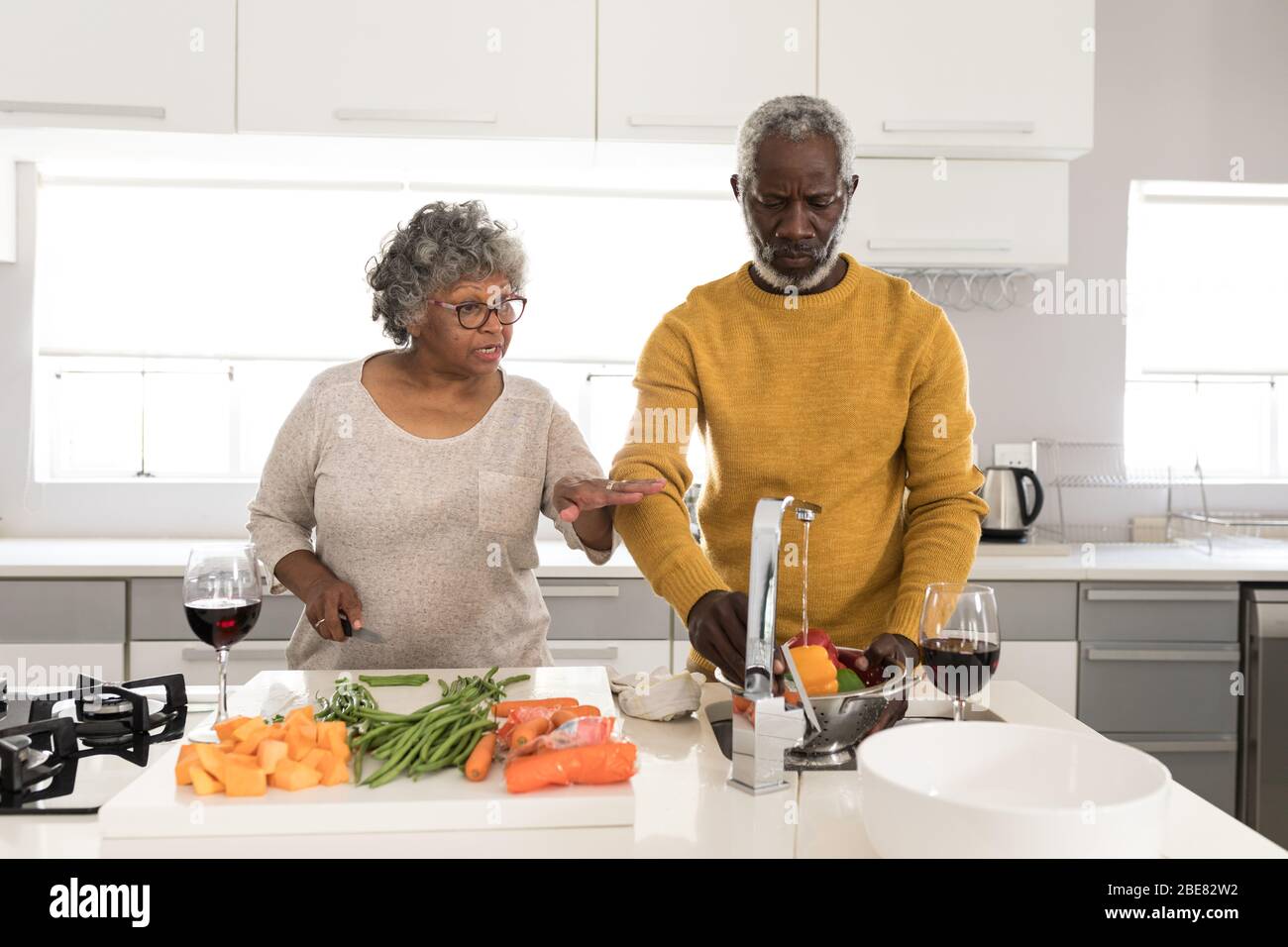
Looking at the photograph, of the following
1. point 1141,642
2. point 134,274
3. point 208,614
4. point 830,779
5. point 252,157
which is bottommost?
point 1141,642

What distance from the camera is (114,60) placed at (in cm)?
278

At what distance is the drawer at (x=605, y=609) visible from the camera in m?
2.76

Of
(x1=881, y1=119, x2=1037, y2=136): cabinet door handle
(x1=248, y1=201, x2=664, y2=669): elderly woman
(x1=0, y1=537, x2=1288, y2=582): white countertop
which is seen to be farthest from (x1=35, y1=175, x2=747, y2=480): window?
(x1=248, y1=201, x2=664, y2=669): elderly woman

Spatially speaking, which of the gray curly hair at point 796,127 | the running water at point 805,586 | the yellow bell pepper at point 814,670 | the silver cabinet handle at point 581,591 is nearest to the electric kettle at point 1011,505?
the silver cabinet handle at point 581,591

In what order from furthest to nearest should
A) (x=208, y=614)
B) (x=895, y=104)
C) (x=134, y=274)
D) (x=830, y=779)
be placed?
(x=134, y=274) → (x=895, y=104) → (x=208, y=614) → (x=830, y=779)

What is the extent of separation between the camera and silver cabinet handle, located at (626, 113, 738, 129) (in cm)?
284

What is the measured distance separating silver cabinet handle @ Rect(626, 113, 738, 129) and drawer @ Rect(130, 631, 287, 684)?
159cm

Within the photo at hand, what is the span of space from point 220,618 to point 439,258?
2.38 feet

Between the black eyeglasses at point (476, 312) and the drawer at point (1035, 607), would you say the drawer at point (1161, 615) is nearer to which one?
the drawer at point (1035, 607)

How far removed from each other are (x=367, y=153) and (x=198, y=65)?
1.49 ft

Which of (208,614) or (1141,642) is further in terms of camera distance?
(1141,642)
